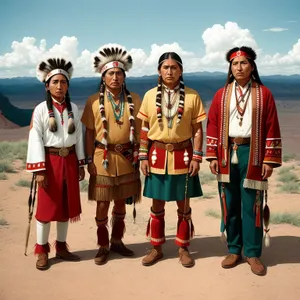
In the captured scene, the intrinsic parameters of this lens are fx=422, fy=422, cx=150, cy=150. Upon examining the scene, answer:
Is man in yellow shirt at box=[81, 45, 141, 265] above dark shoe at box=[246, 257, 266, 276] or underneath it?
above

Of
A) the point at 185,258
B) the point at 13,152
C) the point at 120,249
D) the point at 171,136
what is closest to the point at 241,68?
the point at 171,136

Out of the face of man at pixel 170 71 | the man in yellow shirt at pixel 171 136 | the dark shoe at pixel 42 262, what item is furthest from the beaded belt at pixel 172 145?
the dark shoe at pixel 42 262

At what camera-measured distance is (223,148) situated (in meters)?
4.45

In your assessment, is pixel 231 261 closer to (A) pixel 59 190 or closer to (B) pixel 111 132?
(B) pixel 111 132

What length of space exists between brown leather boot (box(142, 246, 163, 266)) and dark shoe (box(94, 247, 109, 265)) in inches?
17.9

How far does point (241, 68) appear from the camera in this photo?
432 centimetres

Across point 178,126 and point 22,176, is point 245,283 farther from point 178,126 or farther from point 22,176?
point 22,176

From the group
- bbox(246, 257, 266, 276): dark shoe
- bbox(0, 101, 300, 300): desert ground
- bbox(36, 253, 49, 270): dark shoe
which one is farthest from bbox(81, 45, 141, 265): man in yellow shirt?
bbox(246, 257, 266, 276): dark shoe

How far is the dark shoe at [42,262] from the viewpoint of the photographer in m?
4.75

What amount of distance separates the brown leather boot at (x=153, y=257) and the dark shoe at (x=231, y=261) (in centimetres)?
75

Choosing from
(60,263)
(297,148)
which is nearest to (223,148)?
(60,263)

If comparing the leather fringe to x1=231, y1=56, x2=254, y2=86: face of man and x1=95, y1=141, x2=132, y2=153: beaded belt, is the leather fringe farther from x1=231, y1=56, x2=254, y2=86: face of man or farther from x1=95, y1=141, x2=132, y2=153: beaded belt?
x1=231, y1=56, x2=254, y2=86: face of man

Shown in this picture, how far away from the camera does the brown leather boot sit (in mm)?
4824

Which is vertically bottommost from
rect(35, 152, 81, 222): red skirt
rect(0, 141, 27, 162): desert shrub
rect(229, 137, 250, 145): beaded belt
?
rect(0, 141, 27, 162): desert shrub
